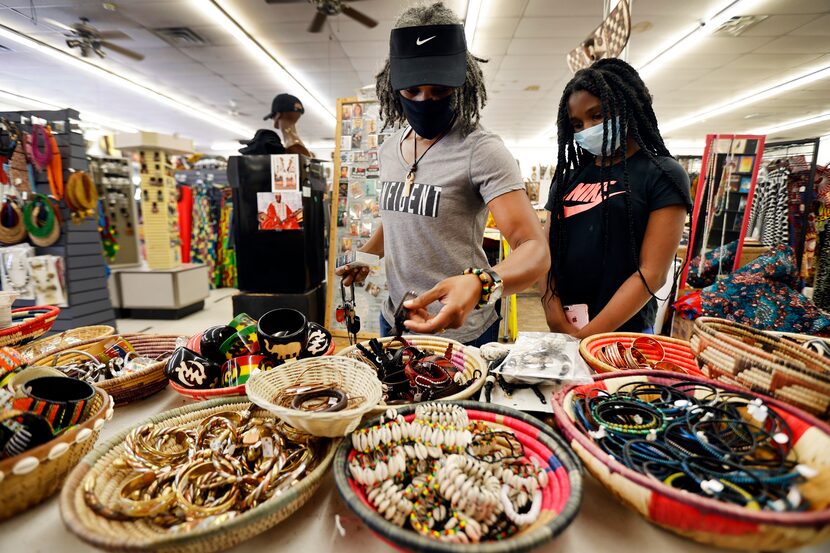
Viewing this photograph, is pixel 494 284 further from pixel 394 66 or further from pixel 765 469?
pixel 394 66

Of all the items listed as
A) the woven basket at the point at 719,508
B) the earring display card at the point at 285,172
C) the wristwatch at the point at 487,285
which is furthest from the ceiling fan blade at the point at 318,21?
the woven basket at the point at 719,508

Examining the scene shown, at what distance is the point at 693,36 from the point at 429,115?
7.06 metres

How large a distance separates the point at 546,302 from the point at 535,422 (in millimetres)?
1118

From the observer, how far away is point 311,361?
97 cm

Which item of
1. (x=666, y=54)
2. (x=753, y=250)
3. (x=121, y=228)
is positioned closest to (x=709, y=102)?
(x=666, y=54)

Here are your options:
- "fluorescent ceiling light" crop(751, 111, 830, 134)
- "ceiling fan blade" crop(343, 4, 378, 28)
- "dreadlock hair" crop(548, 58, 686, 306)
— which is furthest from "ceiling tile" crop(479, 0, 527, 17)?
"fluorescent ceiling light" crop(751, 111, 830, 134)

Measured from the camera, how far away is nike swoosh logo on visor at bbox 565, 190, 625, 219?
1.65m

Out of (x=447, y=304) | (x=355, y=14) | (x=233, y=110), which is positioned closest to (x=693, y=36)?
(x=355, y=14)

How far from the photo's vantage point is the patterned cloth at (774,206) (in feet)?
14.6

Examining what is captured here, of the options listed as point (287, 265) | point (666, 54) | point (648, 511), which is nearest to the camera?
point (648, 511)

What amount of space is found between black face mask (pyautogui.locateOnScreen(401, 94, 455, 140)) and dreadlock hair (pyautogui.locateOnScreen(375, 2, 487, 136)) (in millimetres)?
40

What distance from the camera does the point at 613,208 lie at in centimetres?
159

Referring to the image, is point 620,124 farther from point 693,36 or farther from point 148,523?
point 693,36

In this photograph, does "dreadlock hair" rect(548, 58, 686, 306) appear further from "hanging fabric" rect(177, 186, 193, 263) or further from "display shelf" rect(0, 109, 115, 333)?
"hanging fabric" rect(177, 186, 193, 263)
